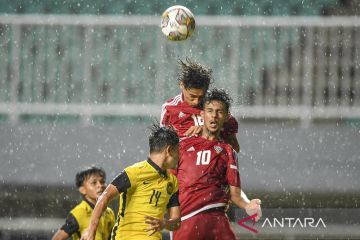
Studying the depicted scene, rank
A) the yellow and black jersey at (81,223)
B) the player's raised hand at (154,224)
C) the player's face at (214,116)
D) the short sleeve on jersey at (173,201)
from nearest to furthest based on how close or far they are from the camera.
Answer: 1. the player's raised hand at (154,224)
2. the short sleeve on jersey at (173,201)
3. the player's face at (214,116)
4. the yellow and black jersey at (81,223)

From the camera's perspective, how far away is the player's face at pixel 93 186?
702 cm

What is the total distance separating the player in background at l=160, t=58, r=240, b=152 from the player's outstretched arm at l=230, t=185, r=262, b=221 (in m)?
0.62

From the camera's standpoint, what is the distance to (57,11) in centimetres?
1084

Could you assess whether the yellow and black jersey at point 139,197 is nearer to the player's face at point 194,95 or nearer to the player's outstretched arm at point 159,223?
the player's outstretched arm at point 159,223

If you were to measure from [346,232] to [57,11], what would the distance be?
4354 millimetres

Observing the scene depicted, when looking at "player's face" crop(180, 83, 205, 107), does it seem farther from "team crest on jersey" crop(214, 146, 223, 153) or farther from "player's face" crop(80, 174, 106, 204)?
"player's face" crop(80, 174, 106, 204)

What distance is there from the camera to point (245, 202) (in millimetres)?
5781

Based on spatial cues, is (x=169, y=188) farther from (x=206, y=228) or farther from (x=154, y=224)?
(x=206, y=228)

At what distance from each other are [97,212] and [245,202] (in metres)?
1.11

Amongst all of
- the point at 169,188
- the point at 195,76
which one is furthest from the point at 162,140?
the point at 195,76

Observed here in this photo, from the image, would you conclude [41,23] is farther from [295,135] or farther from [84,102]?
[295,135]

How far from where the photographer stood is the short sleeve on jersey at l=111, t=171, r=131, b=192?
5219 millimetres

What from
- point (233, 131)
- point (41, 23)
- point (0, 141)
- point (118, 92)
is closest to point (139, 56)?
point (118, 92)

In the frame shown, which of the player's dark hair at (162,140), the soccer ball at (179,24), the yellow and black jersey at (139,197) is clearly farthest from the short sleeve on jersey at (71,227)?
the soccer ball at (179,24)
